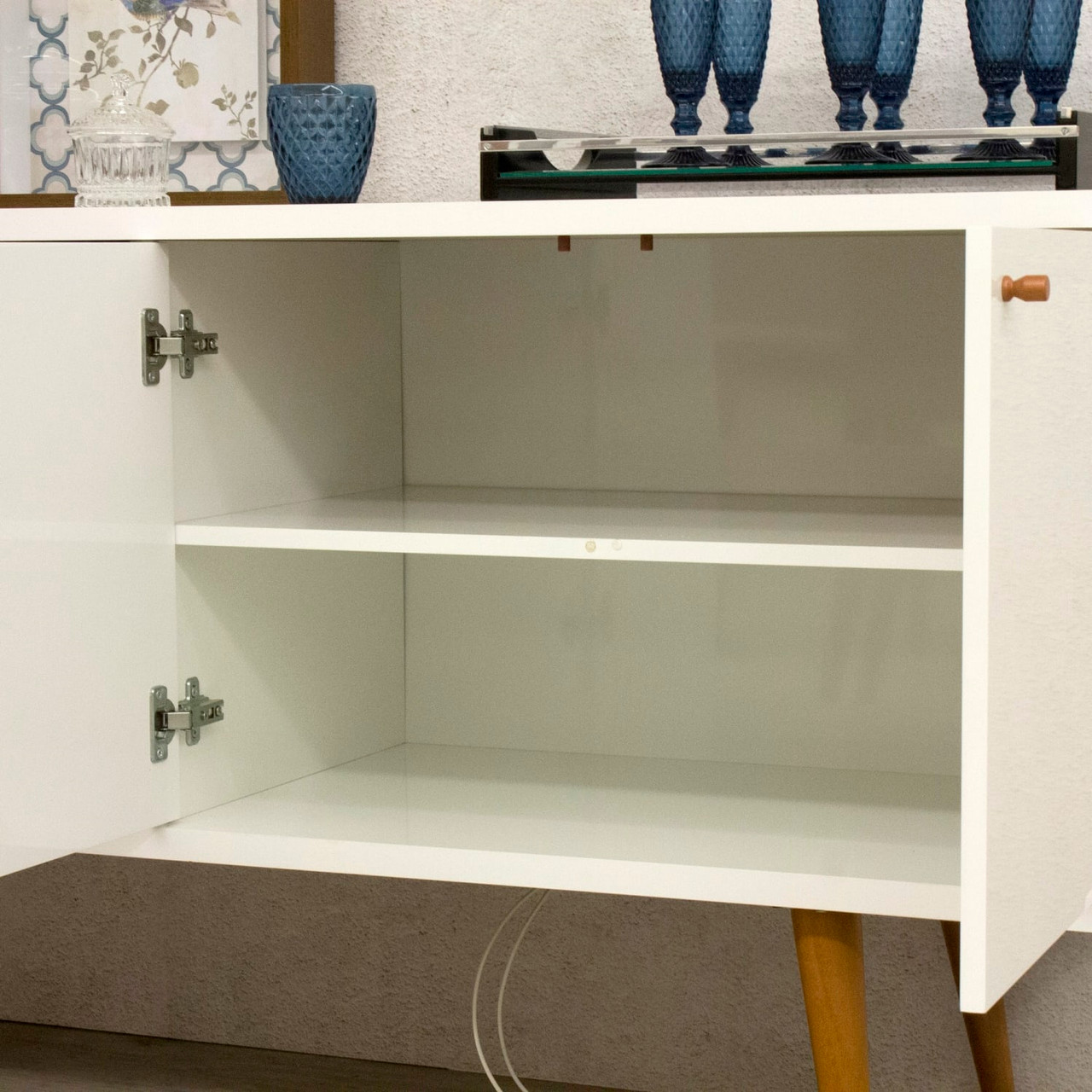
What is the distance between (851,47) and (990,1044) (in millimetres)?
906

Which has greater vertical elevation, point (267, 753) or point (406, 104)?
point (406, 104)

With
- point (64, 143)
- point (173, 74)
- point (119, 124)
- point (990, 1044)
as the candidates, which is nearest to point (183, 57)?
point (173, 74)

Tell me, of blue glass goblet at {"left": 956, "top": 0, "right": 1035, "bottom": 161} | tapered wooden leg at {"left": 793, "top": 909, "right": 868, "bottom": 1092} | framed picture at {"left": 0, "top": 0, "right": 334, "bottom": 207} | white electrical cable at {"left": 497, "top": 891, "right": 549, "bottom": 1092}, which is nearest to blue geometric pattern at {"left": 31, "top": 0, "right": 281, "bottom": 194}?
framed picture at {"left": 0, "top": 0, "right": 334, "bottom": 207}

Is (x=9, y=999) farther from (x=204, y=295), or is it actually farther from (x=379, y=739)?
(x=204, y=295)

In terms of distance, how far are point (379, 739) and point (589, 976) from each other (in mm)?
372

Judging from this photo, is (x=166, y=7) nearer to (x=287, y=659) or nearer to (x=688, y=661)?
(x=287, y=659)

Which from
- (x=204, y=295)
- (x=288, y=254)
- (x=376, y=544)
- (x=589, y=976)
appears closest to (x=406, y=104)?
(x=288, y=254)

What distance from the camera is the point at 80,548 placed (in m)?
1.06

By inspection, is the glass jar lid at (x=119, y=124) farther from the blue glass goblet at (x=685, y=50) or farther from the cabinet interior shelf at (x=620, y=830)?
the cabinet interior shelf at (x=620, y=830)

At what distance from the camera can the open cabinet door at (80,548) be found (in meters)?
1.01

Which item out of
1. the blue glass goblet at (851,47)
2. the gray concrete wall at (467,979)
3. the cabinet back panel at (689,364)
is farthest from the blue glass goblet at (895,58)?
the gray concrete wall at (467,979)

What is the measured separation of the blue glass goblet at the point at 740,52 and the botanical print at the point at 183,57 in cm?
52

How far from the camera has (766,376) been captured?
144 cm

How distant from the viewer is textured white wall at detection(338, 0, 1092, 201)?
1.43m
